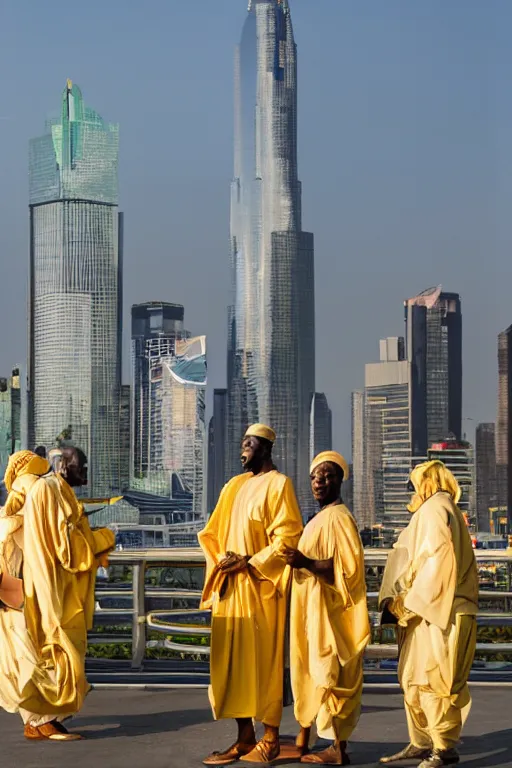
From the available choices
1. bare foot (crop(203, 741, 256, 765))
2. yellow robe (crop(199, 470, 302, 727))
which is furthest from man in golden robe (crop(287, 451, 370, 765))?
bare foot (crop(203, 741, 256, 765))

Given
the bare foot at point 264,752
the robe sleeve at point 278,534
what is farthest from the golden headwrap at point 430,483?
the bare foot at point 264,752

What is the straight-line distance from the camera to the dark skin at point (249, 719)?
6.52 meters

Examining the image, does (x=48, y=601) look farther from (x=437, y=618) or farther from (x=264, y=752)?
(x=437, y=618)

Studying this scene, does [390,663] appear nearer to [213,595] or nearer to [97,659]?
[97,659]

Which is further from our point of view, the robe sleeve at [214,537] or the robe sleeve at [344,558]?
the robe sleeve at [214,537]

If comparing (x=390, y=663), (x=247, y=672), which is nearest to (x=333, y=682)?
(x=247, y=672)

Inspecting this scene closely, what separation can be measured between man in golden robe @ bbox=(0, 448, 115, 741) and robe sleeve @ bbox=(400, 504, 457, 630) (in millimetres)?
1755

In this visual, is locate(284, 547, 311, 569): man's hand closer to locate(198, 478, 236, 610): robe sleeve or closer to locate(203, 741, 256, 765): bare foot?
locate(198, 478, 236, 610): robe sleeve

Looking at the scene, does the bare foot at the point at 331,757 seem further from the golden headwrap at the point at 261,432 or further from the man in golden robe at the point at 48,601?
the golden headwrap at the point at 261,432

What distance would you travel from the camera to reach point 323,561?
6.46 metres

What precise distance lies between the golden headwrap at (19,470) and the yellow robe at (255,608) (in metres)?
1.29

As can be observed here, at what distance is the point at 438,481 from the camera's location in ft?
21.7

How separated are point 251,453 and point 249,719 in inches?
49.2

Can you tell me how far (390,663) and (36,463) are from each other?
20.5ft
